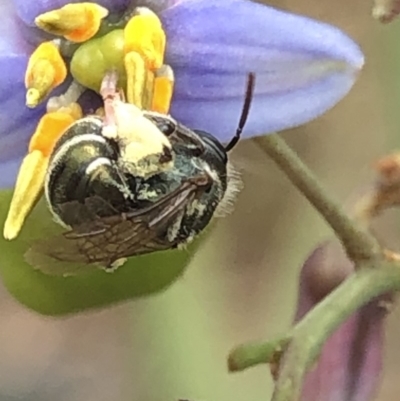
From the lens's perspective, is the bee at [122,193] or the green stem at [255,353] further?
the green stem at [255,353]

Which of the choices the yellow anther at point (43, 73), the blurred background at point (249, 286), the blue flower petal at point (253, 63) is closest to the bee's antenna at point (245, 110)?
the blue flower petal at point (253, 63)

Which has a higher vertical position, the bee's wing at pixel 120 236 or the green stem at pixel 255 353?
the bee's wing at pixel 120 236

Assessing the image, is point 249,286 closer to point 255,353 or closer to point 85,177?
point 255,353

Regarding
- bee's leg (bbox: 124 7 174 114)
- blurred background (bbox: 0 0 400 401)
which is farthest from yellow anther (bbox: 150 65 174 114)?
blurred background (bbox: 0 0 400 401)

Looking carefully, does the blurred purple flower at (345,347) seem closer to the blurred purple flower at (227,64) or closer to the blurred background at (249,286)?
the blurred purple flower at (227,64)

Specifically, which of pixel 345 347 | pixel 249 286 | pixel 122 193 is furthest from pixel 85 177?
pixel 249 286

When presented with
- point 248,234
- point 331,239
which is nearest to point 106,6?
point 331,239
